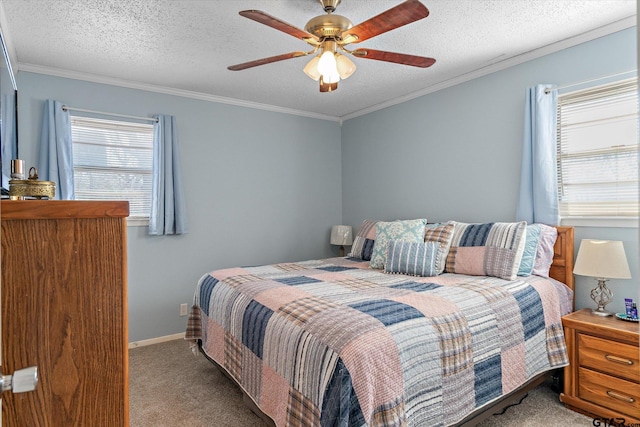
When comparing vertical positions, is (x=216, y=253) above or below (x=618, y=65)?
below

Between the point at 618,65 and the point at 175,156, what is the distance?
3.68 m

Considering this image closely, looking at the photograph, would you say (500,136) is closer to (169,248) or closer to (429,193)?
(429,193)

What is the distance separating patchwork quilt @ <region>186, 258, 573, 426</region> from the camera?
1.50m

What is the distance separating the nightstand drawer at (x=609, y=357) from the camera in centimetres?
205

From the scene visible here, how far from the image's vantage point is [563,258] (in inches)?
105

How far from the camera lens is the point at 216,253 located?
13.0 ft

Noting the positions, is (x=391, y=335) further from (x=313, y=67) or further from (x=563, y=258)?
(x=563, y=258)

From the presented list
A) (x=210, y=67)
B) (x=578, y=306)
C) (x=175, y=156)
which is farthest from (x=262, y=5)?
(x=578, y=306)

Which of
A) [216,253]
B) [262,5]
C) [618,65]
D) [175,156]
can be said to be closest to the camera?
[262,5]

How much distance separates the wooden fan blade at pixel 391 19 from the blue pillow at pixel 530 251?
1.77 meters

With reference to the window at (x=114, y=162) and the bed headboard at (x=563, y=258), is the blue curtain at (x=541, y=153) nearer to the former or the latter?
the bed headboard at (x=563, y=258)

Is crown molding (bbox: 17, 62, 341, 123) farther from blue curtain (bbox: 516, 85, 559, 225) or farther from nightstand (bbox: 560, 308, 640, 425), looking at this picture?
nightstand (bbox: 560, 308, 640, 425)

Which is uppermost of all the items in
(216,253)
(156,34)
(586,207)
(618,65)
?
(156,34)

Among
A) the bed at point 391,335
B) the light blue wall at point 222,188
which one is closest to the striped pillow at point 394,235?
the bed at point 391,335
